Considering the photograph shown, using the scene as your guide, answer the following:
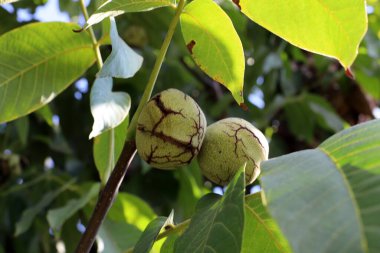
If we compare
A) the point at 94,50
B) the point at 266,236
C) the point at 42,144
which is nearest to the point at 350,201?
the point at 266,236

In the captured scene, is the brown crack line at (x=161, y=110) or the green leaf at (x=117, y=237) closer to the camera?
the brown crack line at (x=161, y=110)

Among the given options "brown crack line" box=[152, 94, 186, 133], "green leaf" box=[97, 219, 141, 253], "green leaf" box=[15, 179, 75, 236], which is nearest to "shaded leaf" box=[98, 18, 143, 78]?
"brown crack line" box=[152, 94, 186, 133]

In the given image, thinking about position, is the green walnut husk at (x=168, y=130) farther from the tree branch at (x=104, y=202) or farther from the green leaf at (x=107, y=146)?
the green leaf at (x=107, y=146)

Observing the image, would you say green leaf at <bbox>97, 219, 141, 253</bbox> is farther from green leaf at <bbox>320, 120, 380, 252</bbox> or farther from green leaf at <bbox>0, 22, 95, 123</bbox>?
green leaf at <bbox>320, 120, 380, 252</bbox>

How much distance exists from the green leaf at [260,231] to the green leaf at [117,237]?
550mm

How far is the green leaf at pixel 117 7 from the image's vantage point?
1001 millimetres

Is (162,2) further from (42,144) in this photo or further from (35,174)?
(42,144)

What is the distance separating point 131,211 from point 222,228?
0.91 metres

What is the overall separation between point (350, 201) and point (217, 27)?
1.87 ft

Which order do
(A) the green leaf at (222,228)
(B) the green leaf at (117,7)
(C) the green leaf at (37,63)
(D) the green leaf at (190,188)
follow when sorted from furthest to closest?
1. (D) the green leaf at (190,188)
2. (C) the green leaf at (37,63)
3. (B) the green leaf at (117,7)
4. (A) the green leaf at (222,228)

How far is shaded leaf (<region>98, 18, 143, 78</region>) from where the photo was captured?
1090mm


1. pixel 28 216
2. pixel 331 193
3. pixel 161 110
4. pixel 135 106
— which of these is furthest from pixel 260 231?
pixel 135 106

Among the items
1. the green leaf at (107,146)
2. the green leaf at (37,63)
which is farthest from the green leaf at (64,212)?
the green leaf at (37,63)

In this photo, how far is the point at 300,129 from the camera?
2.82m
